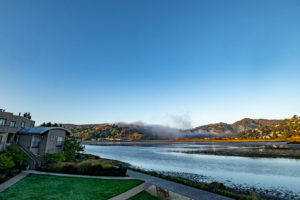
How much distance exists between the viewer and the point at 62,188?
14.5 meters

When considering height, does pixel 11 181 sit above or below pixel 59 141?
below

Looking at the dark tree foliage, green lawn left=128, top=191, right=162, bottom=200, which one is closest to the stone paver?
green lawn left=128, top=191, right=162, bottom=200

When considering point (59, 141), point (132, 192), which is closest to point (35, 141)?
point (59, 141)

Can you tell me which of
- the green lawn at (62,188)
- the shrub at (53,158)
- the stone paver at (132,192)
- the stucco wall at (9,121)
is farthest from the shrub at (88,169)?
the stucco wall at (9,121)

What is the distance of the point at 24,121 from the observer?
32844 mm

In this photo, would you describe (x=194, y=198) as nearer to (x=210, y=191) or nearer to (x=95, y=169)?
(x=210, y=191)

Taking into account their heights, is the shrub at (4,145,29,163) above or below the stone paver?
above

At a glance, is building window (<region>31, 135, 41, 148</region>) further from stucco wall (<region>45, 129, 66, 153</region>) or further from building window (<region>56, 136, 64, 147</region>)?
building window (<region>56, 136, 64, 147</region>)

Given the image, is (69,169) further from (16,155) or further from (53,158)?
(16,155)

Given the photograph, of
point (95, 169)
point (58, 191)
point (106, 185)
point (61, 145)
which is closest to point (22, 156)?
point (61, 145)

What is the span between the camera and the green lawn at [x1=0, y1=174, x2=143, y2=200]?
→ 1255cm

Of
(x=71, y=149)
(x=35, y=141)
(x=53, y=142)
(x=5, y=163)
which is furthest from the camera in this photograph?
(x=71, y=149)

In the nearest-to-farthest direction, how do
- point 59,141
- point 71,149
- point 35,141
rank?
1. point 35,141
2. point 59,141
3. point 71,149

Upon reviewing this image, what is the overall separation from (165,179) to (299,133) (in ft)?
819
